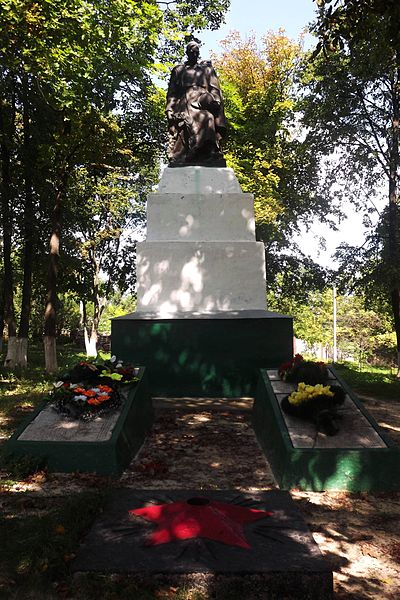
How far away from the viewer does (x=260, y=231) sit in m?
26.0

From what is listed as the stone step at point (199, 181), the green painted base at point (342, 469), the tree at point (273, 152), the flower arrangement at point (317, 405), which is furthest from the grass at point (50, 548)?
the tree at point (273, 152)

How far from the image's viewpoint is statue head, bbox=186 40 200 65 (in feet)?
38.2

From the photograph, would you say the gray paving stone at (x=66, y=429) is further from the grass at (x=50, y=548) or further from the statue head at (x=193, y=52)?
the statue head at (x=193, y=52)

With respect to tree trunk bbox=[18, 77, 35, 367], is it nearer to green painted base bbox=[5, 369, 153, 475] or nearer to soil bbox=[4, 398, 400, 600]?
soil bbox=[4, 398, 400, 600]

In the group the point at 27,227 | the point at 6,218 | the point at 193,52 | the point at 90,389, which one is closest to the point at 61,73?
the point at 193,52

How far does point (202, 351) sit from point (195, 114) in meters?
5.58

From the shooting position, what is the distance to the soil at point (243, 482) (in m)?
3.72

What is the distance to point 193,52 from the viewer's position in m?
11.7

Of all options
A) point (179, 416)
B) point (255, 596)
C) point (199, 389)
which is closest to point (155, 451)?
point (179, 416)

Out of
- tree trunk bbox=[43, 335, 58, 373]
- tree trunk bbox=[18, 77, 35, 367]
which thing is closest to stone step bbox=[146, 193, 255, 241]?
tree trunk bbox=[43, 335, 58, 373]

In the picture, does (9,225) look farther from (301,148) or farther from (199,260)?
(301,148)

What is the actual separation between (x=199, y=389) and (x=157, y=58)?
60.3 ft

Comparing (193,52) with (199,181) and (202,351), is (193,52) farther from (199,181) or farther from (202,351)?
(202,351)

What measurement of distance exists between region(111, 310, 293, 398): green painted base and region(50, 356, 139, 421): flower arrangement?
5.22 ft
